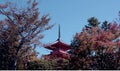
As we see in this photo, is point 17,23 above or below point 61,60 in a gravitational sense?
above

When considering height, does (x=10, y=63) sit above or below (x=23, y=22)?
below

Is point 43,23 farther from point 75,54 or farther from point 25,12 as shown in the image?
point 75,54

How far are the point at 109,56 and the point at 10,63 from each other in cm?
680

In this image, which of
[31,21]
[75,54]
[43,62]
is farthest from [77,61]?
[31,21]

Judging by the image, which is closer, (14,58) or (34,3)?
(14,58)

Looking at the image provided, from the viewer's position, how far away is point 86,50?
66.5 ft

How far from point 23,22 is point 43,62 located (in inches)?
118

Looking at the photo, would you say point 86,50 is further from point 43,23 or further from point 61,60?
point 43,23

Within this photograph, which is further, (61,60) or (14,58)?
(61,60)

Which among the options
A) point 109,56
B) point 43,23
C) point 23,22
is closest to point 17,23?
point 23,22

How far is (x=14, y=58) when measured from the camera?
63.0 feet

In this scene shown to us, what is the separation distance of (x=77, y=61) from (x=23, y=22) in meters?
4.47

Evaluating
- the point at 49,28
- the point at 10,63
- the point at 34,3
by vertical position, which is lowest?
the point at 10,63

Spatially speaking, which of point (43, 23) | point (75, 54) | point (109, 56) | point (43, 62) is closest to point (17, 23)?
point (43, 23)
